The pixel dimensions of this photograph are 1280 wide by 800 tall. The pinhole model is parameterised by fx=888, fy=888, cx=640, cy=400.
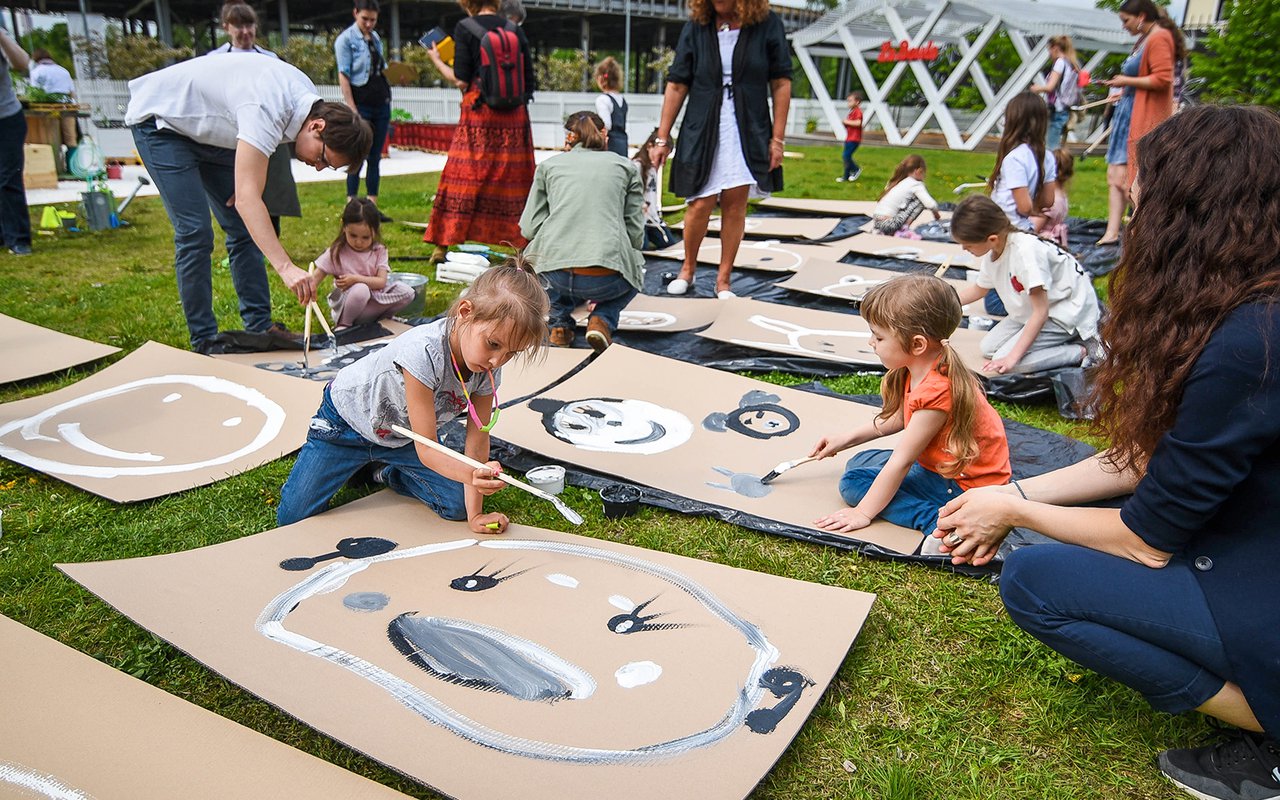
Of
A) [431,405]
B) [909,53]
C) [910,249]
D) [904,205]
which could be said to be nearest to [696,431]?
[431,405]

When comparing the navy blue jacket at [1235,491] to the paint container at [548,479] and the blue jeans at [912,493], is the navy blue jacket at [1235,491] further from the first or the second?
the paint container at [548,479]

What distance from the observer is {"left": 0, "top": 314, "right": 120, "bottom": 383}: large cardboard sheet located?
3.20m

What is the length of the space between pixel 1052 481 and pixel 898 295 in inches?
22.6

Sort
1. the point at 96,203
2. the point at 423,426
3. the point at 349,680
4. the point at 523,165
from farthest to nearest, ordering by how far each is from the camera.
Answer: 1. the point at 96,203
2. the point at 523,165
3. the point at 423,426
4. the point at 349,680

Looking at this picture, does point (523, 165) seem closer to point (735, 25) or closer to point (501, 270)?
point (735, 25)

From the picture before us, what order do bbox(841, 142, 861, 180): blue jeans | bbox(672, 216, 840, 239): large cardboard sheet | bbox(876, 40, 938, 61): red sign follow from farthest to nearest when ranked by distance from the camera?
bbox(876, 40, 938, 61): red sign
bbox(841, 142, 861, 180): blue jeans
bbox(672, 216, 840, 239): large cardboard sheet

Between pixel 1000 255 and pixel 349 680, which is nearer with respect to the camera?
pixel 349 680

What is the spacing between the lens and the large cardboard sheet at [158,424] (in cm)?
251

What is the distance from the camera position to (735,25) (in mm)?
4223

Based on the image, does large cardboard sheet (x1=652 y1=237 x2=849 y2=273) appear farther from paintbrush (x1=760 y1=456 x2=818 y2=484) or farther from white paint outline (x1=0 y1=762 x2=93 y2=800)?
white paint outline (x1=0 y1=762 x2=93 y2=800)

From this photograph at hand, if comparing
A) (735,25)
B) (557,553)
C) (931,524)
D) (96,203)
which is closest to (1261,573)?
(931,524)

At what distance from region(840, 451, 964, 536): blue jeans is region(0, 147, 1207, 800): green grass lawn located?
18 cm

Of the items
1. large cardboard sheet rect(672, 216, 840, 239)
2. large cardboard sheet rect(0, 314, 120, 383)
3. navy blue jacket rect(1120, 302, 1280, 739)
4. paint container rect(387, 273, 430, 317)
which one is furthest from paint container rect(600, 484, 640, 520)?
large cardboard sheet rect(672, 216, 840, 239)

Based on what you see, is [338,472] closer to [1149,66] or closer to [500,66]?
[500,66]
